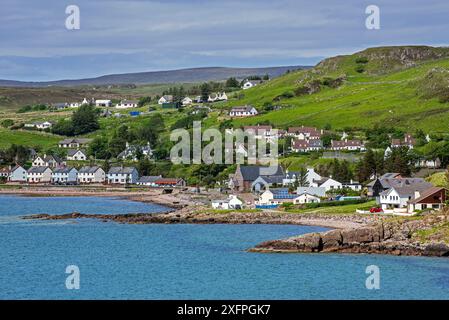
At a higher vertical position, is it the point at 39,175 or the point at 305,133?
the point at 305,133

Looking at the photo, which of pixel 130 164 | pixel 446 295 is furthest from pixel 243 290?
pixel 130 164

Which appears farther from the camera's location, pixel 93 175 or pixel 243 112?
pixel 243 112

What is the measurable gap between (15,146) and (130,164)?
22.9 metres

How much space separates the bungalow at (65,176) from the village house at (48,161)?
13.6ft

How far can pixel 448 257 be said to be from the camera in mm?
51188

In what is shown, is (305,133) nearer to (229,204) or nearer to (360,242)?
(229,204)

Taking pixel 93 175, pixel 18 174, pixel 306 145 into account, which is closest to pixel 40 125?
pixel 18 174

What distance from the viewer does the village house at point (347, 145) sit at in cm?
11638

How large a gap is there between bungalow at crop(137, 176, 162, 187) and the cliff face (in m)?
67.4

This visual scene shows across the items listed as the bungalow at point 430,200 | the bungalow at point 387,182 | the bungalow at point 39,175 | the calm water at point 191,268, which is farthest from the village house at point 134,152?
the bungalow at point 430,200

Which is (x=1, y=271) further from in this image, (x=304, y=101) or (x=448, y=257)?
(x=304, y=101)

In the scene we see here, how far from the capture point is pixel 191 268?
167 ft

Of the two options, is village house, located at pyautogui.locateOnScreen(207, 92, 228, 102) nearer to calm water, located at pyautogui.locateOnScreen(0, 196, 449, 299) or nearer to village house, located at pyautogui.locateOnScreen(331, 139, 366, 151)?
village house, located at pyautogui.locateOnScreen(331, 139, 366, 151)

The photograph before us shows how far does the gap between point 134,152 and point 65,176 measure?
11.5 meters
